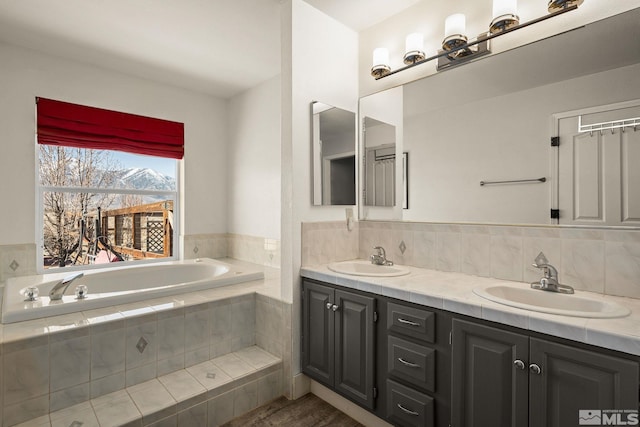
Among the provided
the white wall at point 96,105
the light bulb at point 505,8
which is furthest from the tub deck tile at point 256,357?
the light bulb at point 505,8

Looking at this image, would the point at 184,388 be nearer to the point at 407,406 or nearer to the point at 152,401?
the point at 152,401

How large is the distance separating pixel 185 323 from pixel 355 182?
154 centimetres

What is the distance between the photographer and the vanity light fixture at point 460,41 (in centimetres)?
164

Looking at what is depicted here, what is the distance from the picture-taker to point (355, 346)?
1868 millimetres

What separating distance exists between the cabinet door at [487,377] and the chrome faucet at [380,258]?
0.89 m

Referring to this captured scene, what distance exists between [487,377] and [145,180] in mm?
3750

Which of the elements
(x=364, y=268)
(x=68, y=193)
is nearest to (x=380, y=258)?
(x=364, y=268)

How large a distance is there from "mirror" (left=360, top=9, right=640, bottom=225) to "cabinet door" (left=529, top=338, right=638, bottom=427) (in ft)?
2.46

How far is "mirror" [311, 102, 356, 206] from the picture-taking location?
228cm

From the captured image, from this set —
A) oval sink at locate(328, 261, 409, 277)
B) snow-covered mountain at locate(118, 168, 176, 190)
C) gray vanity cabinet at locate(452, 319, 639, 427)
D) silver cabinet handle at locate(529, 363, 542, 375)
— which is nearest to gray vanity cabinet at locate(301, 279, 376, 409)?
oval sink at locate(328, 261, 409, 277)

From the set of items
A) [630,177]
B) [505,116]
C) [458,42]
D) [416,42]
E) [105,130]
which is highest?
[416,42]

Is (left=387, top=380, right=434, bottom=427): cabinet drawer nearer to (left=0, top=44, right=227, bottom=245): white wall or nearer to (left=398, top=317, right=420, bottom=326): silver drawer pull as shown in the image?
(left=398, top=317, right=420, bottom=326): silver drawer pull

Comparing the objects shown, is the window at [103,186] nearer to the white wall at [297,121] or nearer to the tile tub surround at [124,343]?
the tile tub surround at [124,343]

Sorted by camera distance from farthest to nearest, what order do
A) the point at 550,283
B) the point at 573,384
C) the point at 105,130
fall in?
1. the point at 105,130
2. the point at 550,283
3. the point at 573,384
